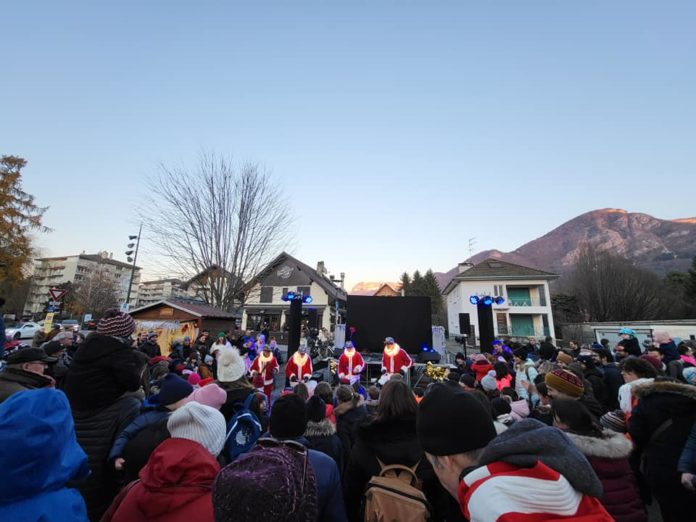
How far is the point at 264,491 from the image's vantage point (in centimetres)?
92

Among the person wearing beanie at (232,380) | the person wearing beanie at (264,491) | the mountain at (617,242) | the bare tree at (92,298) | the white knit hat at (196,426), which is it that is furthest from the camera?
the mountain at (617,242)

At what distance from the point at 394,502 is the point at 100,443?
2295mm

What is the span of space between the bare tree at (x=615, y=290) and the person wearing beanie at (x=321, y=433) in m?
40.0

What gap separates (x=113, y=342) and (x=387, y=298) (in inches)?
559

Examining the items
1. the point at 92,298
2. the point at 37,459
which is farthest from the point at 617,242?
the point at 92,298

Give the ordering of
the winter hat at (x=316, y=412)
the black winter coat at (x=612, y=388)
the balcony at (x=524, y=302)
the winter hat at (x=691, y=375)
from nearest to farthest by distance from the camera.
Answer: the winter hat at (x=316, y=412) → the winter hat at (x=691, y=375) → the black winter coat at (x=612, y=388) → the balcony at (x=524, y=302)

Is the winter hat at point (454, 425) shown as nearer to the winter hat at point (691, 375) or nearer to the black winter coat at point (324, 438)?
the black winter coat at point (324, 438)

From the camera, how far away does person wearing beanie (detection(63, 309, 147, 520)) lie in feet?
7.67

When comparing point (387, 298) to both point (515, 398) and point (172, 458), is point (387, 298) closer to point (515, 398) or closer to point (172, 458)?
point (515, 398)

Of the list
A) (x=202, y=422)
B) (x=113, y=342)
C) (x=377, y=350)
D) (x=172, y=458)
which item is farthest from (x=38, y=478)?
(x=377, y=350)

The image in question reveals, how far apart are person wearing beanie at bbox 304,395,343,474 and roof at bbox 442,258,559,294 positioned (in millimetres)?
36665

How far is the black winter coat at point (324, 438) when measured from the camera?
8.66 feet

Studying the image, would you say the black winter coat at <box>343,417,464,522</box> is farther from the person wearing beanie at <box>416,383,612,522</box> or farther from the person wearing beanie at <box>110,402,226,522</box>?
the person wearing beanie at <box>110,402,226,522</box>

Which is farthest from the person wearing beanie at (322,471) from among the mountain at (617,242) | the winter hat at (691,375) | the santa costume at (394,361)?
the mountain at (617,242)
